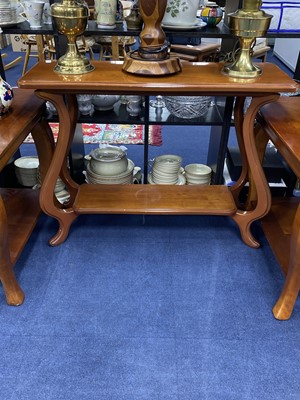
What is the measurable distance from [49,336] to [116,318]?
0.26 meters

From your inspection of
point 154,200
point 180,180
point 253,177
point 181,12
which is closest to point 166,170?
point 180,180

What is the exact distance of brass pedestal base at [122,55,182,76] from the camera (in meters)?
1.48

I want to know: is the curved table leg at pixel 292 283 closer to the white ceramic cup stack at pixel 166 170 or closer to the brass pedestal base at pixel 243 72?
the brass pedestal base at pixel 243 72

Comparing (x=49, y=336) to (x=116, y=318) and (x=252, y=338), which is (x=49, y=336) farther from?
(x=252, y=338)

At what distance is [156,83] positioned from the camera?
1.43 meters

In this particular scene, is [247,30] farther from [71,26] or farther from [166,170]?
[166,170]

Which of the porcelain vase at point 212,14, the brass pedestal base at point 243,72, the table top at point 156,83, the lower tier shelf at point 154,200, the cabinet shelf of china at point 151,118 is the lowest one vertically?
the lower tier shelf at point 154,200

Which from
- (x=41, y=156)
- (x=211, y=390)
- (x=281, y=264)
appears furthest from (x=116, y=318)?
(x=41, y=156)

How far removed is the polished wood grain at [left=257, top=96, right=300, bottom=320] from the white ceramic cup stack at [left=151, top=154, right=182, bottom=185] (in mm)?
459

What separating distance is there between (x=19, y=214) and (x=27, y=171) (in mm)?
370

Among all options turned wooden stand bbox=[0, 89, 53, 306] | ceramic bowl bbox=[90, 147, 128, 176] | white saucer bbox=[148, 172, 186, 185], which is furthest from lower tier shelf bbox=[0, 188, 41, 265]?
white saucer bbox=[148, 172, 186, 185]

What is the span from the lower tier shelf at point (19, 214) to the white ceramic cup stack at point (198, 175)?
31.6 inches

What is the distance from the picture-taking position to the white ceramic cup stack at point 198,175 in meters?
2.06

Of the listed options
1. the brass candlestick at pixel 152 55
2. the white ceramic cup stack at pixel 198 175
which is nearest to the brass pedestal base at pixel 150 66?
the brass candlestick at pixel 152 55
